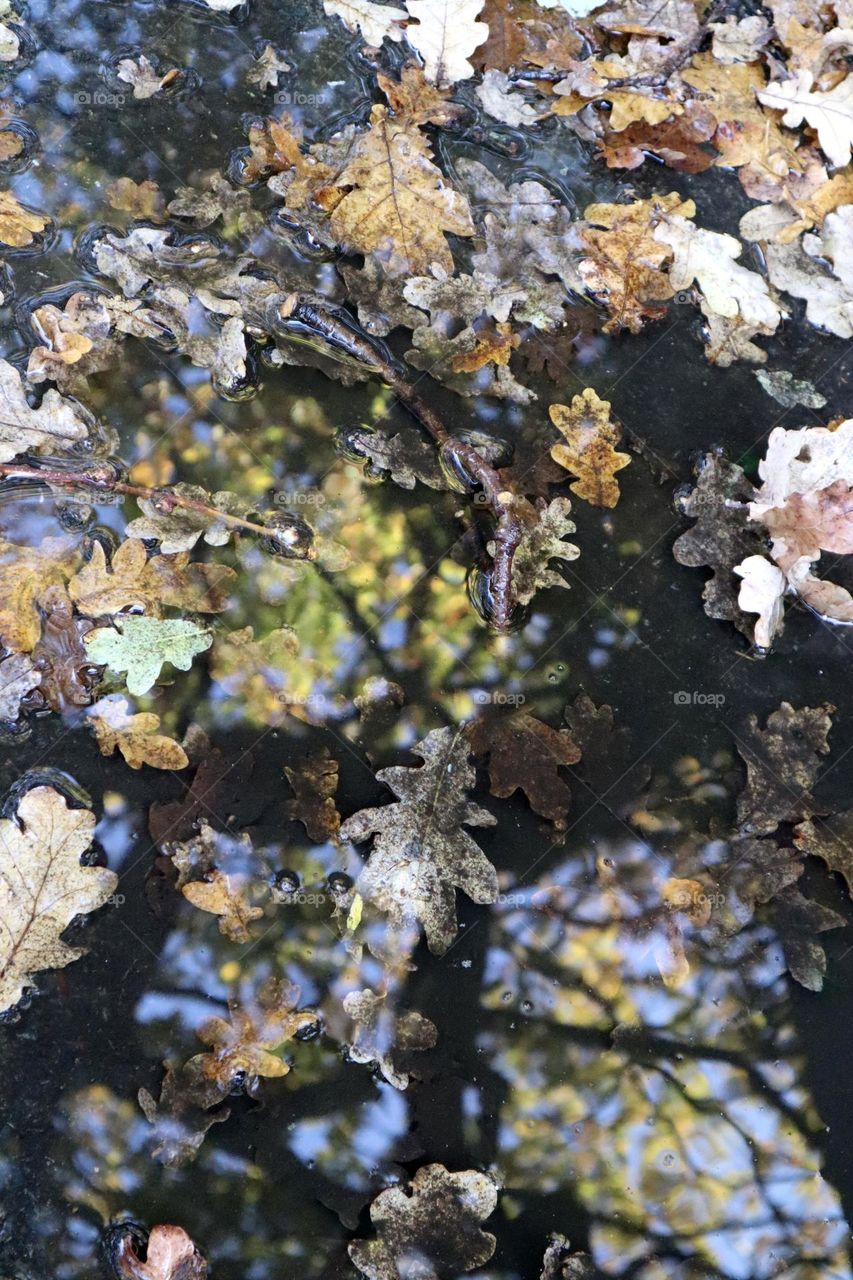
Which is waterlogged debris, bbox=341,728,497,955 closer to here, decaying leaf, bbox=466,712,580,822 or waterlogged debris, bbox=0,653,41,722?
decaying leaf, bbox=466,712,580,822

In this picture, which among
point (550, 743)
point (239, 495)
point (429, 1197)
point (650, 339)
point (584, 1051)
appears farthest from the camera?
point (650, 339)

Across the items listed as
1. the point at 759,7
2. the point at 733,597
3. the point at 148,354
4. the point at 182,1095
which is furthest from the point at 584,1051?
the point at 759,7

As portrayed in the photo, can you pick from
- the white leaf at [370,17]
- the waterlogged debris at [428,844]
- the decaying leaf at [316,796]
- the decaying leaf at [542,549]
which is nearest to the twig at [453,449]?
the decaying leaf at [542,549]

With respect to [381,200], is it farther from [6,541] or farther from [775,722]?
[775,722]

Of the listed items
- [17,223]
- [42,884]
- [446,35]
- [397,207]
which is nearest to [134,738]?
[42,884]

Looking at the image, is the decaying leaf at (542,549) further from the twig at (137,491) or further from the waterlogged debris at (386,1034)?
the waterlogged debris at (386,1034)

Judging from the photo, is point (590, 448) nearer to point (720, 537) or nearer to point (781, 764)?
point (720, 537)
